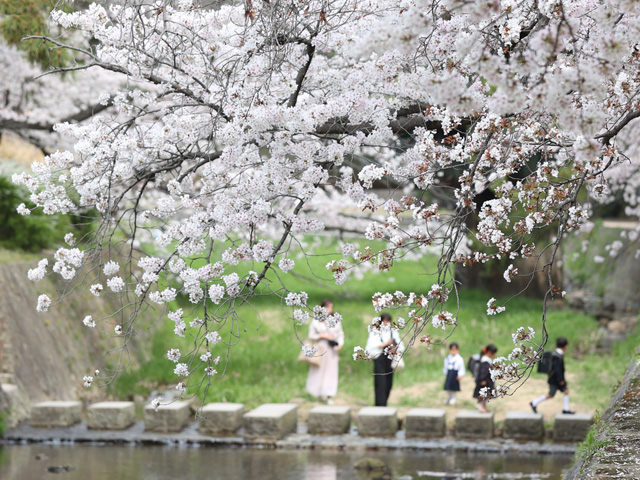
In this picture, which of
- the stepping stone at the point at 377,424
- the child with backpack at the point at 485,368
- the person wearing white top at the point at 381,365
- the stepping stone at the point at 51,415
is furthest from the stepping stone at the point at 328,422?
the stepping stone at the point at 51,415

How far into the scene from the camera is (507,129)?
535 centimetres

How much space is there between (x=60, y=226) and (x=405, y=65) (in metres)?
10.8

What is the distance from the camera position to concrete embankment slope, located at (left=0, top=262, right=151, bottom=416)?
12.2 meters

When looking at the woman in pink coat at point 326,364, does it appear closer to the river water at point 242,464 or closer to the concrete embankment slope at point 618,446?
the river water at point 242,464

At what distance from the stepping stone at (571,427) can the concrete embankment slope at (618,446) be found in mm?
3948

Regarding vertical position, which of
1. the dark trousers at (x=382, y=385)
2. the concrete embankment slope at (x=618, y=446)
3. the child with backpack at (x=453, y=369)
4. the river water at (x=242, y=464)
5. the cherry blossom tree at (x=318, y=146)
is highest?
the cherry blossom tree at (x=318, y=146)

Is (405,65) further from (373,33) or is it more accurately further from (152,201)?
(152,201)

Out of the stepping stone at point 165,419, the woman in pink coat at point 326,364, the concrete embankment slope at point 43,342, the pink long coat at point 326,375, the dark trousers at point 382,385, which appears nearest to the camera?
the stepping stone at point 165,419

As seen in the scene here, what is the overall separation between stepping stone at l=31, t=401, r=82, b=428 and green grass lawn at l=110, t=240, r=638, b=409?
222cm

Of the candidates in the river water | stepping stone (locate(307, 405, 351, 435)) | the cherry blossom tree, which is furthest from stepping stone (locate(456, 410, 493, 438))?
the cherry blossom tree

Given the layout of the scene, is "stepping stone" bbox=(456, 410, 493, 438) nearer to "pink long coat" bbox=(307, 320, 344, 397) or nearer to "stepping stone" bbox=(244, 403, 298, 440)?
"stepping stone" bbox=(244, 403, 298, 440)

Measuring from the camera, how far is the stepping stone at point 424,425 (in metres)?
11.5

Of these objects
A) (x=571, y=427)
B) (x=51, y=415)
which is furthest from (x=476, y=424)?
(x=51, y=415)

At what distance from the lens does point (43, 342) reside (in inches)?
517
